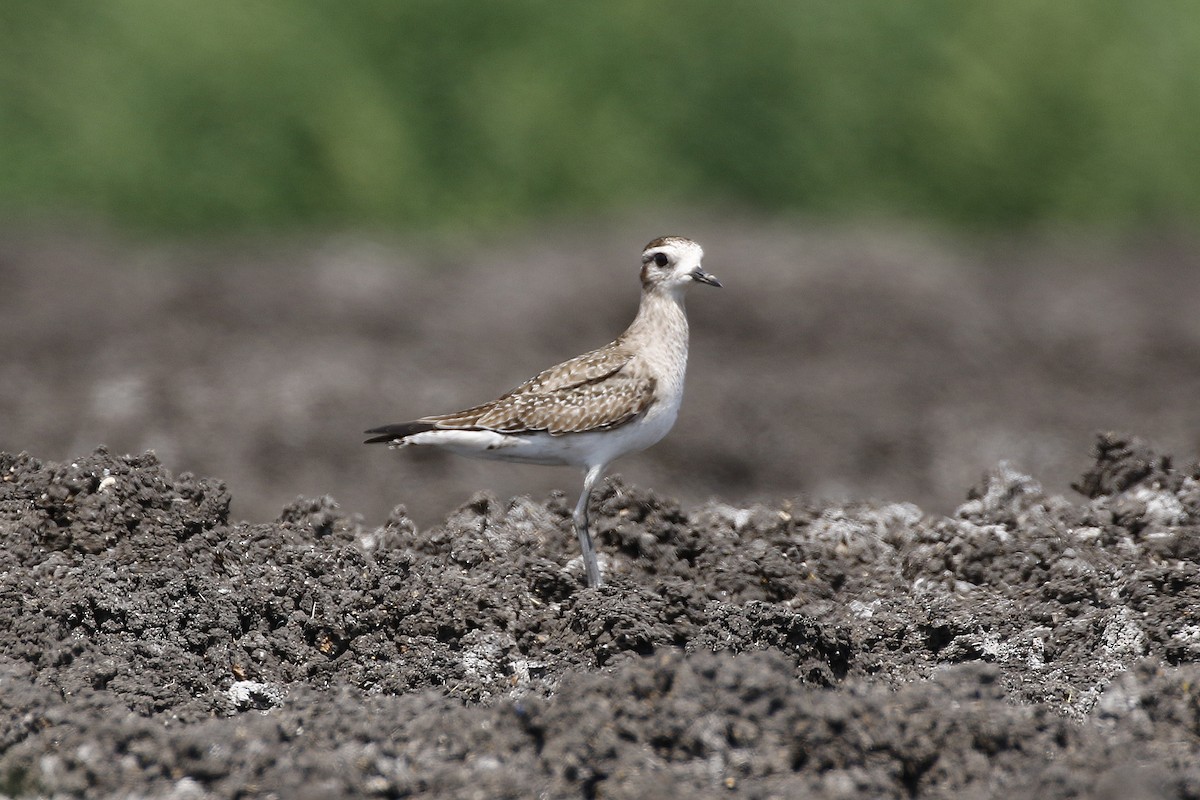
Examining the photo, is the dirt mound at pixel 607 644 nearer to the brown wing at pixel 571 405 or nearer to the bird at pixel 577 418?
the bird at pixel 577 418

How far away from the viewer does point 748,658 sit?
5051mm

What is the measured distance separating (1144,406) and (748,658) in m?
11.1

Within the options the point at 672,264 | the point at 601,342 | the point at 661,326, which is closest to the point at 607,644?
the point at 661,326

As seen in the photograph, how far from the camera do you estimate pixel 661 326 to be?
297 inches

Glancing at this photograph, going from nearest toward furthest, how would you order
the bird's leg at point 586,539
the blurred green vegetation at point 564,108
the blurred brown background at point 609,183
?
the bird's leg at point 586,539 → the blurred brown background at point 609,183 → the blurred green vegetation at point 564,108

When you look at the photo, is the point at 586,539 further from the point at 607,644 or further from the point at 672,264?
the point at 672,264

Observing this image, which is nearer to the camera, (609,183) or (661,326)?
(661,326)

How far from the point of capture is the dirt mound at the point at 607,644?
15.6 feet

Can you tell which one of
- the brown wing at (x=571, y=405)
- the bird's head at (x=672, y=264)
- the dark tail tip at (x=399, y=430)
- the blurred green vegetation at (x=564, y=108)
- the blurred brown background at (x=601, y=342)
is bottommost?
the dark tail tip at (x=399, y=430)

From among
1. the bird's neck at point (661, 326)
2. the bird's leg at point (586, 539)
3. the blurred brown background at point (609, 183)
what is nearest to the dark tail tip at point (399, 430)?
the bird's leg at point (586, 539)

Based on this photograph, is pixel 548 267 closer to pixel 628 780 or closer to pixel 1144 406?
pixel 1144 406

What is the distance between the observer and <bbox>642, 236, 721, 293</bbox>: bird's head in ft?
24.7

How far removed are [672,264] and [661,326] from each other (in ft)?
0.96

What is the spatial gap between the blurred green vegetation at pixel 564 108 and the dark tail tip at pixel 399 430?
1376 cm
